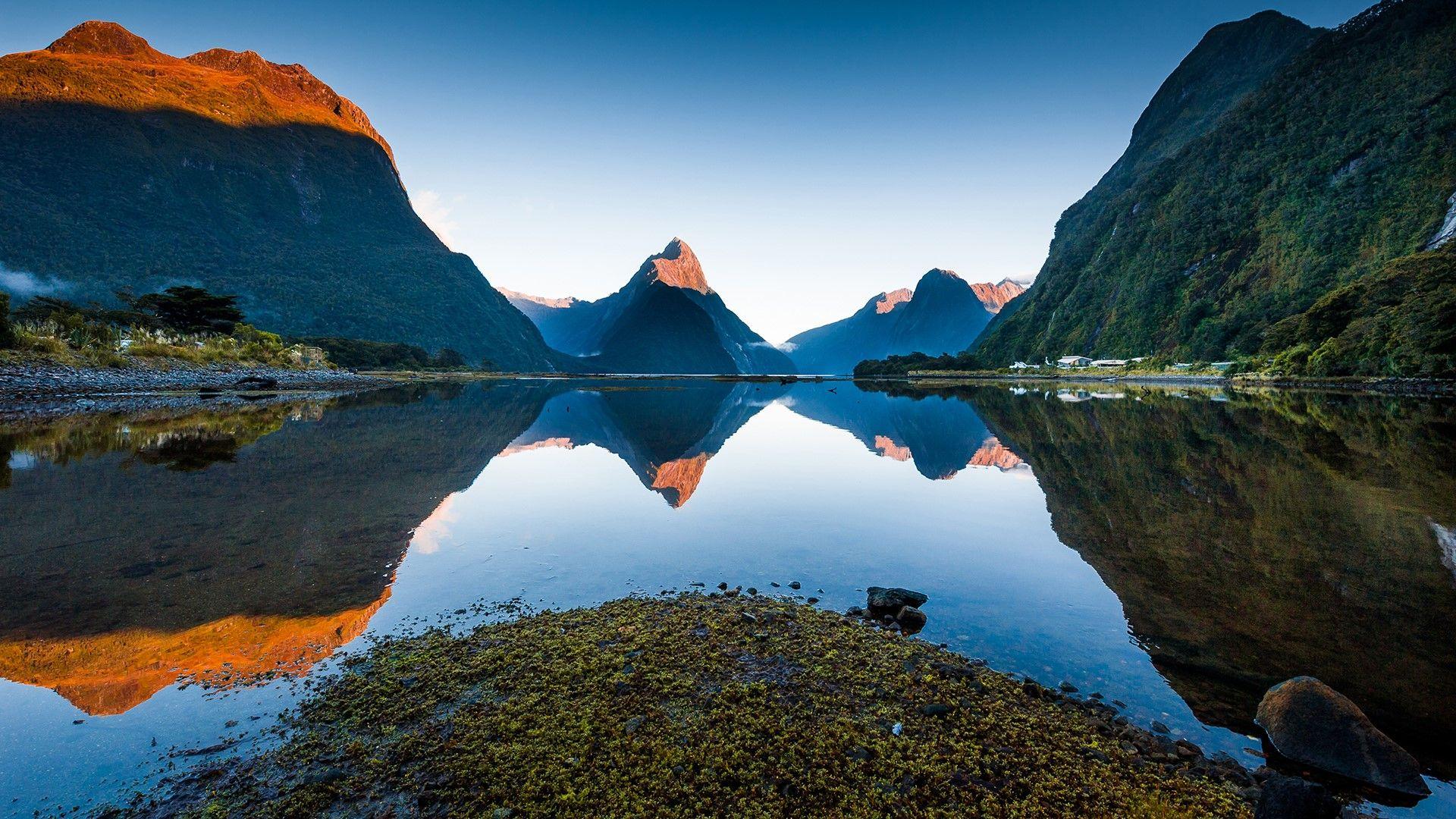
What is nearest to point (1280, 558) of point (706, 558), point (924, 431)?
point (706, 558)

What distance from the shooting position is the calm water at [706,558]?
6.78 meters

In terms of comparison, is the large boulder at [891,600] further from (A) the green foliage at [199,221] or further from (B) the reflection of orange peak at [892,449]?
(A) the green foliage at [199,221]

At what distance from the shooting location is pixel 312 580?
1001 cm

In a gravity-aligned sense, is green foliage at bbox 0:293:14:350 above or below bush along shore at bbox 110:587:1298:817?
above

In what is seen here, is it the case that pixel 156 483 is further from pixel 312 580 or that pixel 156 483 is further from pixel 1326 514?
pixel 1326 514

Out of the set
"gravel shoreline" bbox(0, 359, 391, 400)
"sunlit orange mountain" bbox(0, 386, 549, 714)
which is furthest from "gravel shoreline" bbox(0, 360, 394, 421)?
"sunlit orange mountain" bbox(0, 386, 549, 714)

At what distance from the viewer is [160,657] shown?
7316mm

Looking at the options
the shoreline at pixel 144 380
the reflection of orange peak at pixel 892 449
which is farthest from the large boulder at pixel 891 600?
the shoreline at pixel 144 380

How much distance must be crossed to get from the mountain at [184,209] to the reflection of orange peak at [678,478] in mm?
157288

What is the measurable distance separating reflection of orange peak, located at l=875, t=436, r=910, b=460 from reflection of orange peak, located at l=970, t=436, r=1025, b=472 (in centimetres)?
337

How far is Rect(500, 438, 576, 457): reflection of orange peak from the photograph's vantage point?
1079 inches

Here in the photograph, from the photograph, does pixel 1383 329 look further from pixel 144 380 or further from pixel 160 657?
pixel 144 380

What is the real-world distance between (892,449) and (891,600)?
72.0 ft

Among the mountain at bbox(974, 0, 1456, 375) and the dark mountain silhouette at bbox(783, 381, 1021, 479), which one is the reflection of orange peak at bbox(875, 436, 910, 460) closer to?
the dark mountain silhouette at bbox(783, 381, 1021, 479)
